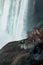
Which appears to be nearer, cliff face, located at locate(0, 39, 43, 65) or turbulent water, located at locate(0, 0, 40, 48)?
cliff face, located at locate(0, 39, 43, 65)

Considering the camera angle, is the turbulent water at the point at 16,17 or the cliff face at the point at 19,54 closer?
the cliff face at the point at 19,54

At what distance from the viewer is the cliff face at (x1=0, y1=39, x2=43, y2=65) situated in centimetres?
216

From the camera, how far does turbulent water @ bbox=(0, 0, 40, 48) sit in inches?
352

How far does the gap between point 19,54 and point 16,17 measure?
22.0ft

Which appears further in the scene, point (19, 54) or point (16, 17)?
point (16, 17)

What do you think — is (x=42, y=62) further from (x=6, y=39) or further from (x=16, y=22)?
(x=16, y=22)

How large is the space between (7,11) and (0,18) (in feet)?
1.31

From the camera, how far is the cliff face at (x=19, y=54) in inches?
85.2

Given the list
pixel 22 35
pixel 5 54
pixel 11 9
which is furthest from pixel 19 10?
pixel 5 54

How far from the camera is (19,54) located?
8.07 feet

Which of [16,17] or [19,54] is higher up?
[19,54]

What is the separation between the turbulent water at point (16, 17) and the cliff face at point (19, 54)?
19.2ft

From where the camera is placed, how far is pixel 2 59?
8.32 ft

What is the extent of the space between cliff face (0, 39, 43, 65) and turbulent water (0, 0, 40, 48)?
585 cm
